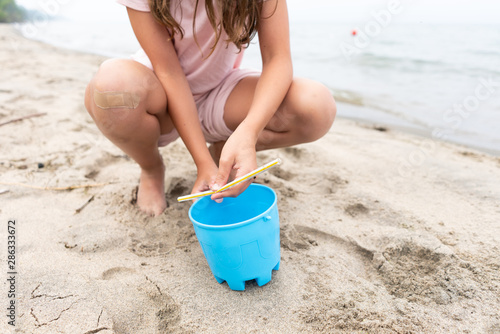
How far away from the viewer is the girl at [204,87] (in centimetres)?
125

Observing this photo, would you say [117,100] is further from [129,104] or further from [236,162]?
[236,162]

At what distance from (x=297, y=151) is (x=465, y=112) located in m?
1.94

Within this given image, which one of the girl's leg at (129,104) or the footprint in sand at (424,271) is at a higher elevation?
the girl's leg at (129,104)

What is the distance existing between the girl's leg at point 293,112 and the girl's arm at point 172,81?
212 mm

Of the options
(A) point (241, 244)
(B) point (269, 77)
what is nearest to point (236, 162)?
(A) point (241, 244)

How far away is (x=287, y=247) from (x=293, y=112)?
0.52 metres

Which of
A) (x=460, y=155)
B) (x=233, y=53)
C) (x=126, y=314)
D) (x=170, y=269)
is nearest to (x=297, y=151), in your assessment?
(x=233, y=53)

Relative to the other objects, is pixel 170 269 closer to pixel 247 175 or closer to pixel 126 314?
pixel 126 314

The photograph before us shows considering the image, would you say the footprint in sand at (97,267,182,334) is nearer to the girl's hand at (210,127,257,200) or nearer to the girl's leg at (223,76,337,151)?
the girl's hand at (210,127,257,200)

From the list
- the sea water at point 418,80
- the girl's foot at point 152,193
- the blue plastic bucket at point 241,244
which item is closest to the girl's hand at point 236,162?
the blue plastic bucket at point 241,244

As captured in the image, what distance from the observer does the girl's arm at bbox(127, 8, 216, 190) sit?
1300 mm

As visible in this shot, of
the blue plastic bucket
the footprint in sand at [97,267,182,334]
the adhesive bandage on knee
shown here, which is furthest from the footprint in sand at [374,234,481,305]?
the adhesive bandage on knee

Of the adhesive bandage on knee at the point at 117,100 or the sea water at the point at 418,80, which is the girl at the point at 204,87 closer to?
the adhesive bandage on knee at the point at 117,100

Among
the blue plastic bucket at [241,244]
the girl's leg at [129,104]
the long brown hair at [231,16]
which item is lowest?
the blue plastic bucket at [241,244]
